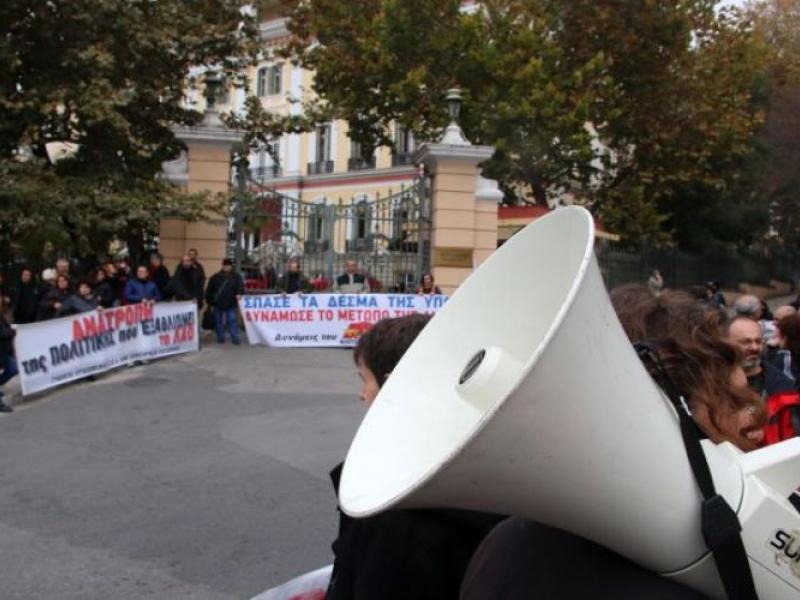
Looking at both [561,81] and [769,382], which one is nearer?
[769,382]

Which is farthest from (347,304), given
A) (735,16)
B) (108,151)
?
(735,16)

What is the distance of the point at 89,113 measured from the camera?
42.2 ft

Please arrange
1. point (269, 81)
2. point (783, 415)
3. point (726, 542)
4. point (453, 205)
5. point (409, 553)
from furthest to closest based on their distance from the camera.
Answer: point (269, 81)
point (453, 205)
point (783, 415)
point (409, 553)
point (726, 542)

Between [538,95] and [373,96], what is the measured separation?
476cm

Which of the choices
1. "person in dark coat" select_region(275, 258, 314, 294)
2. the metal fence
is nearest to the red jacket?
"person in dark coat" select_region(275, 258, 314, 294)

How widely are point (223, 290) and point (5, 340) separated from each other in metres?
4.04

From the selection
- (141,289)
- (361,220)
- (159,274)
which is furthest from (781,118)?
(141,289)

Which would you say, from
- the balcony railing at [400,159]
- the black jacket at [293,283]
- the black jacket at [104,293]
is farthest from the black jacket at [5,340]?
the balcony railing at [400,159]

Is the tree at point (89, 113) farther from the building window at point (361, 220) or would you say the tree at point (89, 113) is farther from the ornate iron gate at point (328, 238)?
the building window at point (361, 220)

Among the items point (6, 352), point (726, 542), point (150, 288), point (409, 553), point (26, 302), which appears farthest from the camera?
point (150, 288)

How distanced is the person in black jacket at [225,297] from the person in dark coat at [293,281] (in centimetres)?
98

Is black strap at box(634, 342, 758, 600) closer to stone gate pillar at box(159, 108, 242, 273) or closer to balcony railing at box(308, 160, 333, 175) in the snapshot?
stone gate pillar at box(159, 108, 242, 273)

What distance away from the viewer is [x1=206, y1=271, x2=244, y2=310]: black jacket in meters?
13.1

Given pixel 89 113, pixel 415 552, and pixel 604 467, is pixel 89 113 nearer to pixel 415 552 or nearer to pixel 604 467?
pixel 415 552
